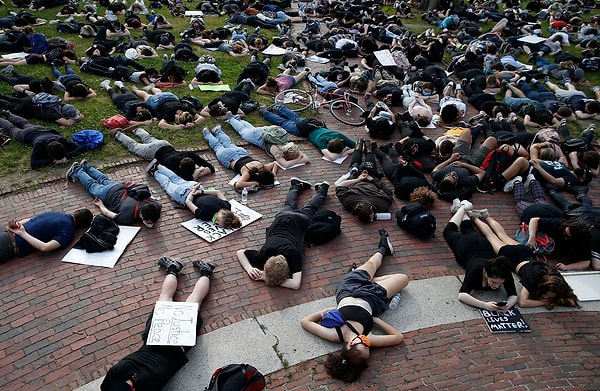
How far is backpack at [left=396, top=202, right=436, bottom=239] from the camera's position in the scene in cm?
809

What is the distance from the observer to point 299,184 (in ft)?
30.2

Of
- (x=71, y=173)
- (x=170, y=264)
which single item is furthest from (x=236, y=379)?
(x=71, y=173)

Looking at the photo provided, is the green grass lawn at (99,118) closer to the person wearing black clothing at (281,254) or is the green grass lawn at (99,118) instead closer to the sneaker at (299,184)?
the sneaker at (299,184)

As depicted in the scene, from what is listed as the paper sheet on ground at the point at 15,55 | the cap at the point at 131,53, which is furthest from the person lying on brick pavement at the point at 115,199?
the paper sheet on ground at the point at 15,55

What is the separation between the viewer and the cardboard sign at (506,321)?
256 inches

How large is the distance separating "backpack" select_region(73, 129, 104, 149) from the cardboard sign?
28.9ft

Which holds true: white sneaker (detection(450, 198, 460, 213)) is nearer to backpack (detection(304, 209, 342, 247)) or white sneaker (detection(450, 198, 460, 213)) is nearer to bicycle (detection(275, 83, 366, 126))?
backpack (detection(304, 209, 342, 247))

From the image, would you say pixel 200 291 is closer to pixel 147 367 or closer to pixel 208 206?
pixel 147 367

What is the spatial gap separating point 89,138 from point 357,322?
302 inches

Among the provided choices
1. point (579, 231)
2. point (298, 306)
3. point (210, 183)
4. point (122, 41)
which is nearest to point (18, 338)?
point (298, 306)

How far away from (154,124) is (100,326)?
657cm

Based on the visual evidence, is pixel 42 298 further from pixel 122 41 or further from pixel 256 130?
pixel 122 41

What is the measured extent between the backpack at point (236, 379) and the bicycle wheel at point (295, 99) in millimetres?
9192

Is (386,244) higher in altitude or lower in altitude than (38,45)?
higher
